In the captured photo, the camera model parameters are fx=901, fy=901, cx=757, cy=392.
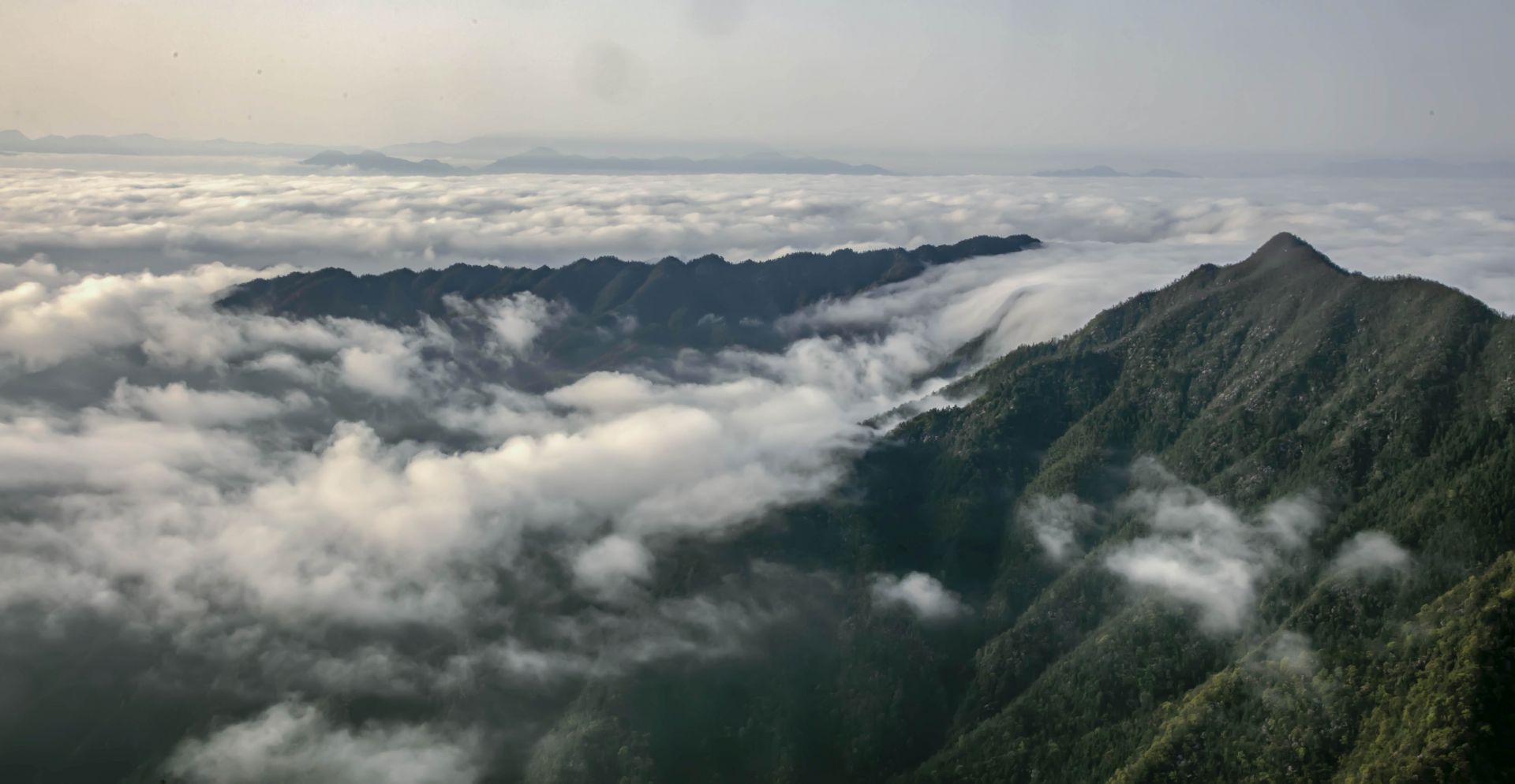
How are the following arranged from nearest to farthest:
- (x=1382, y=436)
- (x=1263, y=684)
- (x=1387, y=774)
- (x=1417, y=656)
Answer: (x=1387, y=774) < (x=1417, y=656) < (x=1263, y=684) < (x=1382, y=436)

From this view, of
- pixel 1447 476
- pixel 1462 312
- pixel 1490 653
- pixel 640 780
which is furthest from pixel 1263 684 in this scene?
pixel 640 780

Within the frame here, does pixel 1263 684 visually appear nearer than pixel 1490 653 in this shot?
No

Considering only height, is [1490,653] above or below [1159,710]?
above

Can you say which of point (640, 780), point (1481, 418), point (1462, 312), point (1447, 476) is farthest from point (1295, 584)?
point (640, 780)

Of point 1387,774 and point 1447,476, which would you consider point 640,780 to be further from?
point 1447,476

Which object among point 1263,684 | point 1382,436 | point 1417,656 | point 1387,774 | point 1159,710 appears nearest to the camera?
point 1387,774

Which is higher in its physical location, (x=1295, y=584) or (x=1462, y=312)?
(x=1462, y=312)

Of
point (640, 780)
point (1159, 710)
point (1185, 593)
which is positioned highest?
point (1185, 593)

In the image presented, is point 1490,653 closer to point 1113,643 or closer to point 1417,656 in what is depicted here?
point 1417,656

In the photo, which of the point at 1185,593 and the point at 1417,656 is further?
the point at 1185,593
